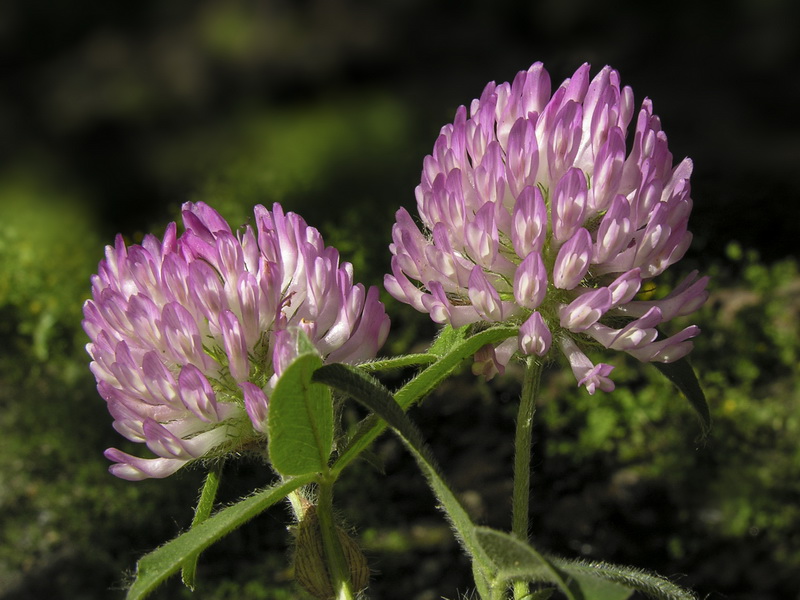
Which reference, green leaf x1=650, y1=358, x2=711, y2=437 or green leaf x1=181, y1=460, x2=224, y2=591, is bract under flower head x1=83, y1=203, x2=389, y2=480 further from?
green leaf x1=650, y1=358, x2=711, y2=437

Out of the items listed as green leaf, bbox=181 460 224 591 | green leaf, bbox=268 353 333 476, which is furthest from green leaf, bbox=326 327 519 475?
green leaf, bbox=181 460 224 591

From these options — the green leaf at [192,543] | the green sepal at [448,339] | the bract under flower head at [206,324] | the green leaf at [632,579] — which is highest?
the bract under flower head at [206,324]

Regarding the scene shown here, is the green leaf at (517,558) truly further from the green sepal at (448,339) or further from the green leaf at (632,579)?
the green sepal at (448,339)

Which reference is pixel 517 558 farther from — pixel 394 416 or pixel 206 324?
pixel 206 324

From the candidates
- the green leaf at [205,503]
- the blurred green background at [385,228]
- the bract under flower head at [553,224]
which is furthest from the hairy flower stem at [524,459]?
the blurred green background at [385,228]

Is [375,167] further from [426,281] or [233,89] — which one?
[426,281]

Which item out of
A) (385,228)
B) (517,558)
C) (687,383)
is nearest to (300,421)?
(517,558)
